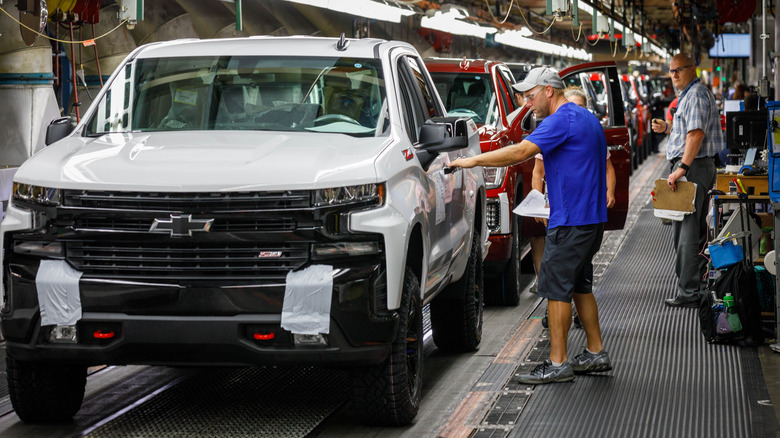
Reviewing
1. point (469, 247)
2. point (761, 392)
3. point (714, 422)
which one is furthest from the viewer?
point (469, 247)

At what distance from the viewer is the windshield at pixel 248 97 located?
6.64m

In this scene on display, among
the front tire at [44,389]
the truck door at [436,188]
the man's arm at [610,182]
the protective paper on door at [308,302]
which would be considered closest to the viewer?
the protective paper on door at [308,302]

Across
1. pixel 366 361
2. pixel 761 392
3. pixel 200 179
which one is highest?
pixel 200 179

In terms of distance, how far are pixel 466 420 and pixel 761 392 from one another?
1.85m

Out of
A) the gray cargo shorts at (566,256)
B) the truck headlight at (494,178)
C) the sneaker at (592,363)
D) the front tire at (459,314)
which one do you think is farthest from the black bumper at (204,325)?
the truck headlight at (494,178)

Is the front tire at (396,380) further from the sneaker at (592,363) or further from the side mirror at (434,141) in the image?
the sneaker at (592,363)

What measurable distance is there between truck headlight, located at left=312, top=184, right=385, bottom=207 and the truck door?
0.85m

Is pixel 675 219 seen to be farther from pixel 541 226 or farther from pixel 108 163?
pixel 108 163

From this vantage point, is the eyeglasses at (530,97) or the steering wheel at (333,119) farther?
the eyeglasses at (530,97)

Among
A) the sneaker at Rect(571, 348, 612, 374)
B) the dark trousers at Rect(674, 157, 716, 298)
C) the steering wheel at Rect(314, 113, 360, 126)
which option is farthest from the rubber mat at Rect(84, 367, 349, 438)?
the dark trousers at Rect(674, 157, 716, 298)

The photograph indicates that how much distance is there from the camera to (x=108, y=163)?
582 centimetres

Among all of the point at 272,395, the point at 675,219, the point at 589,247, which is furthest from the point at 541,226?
the point at 272,395

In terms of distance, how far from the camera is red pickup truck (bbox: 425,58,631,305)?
33.3 feet

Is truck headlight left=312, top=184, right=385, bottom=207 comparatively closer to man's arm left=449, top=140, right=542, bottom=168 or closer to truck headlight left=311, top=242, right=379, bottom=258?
truck headlight left=311, top=242, right=379, bottom=258
